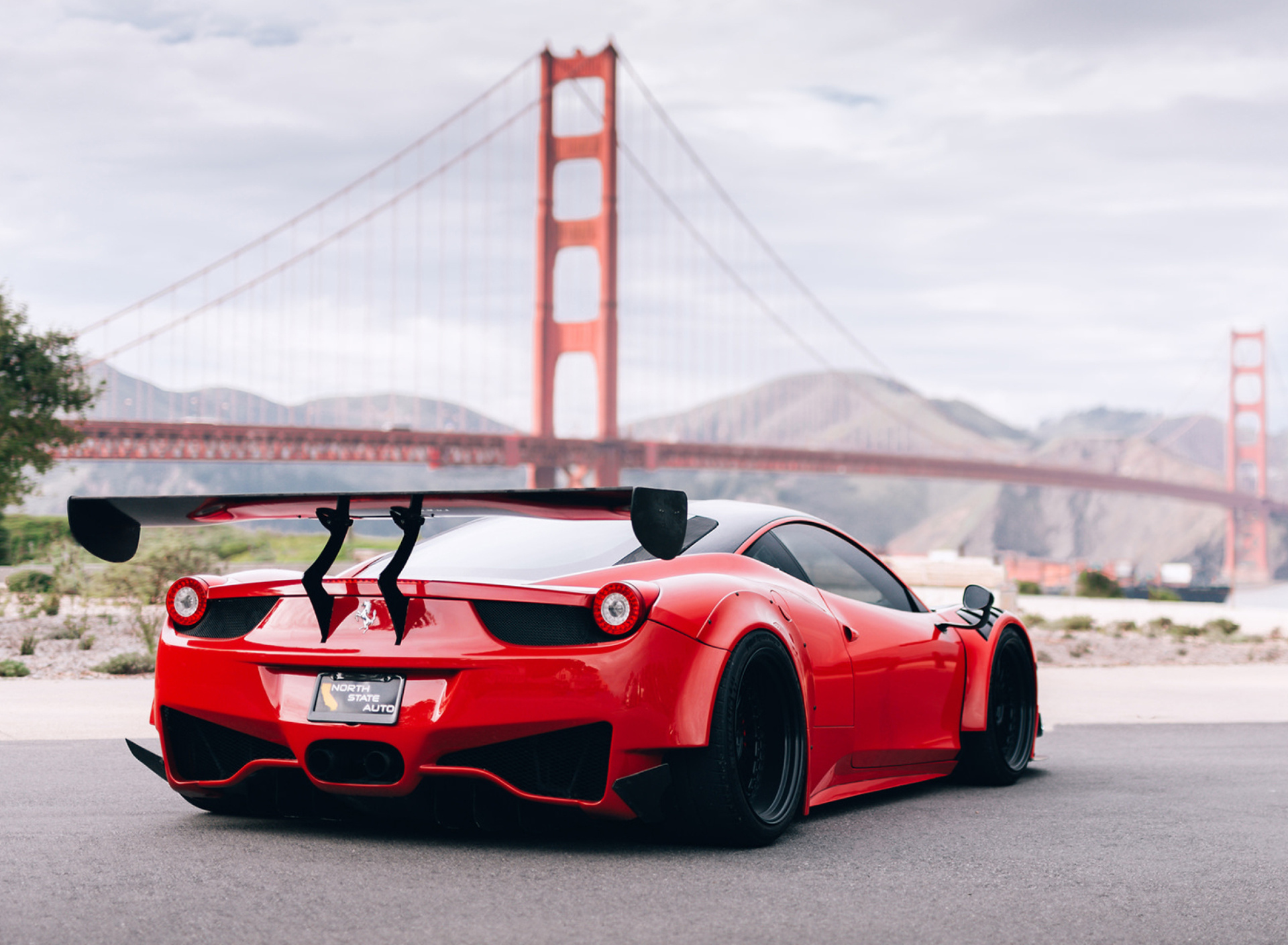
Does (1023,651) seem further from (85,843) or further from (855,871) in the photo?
(85,843)

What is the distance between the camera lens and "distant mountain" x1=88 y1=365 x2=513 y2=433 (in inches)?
1886

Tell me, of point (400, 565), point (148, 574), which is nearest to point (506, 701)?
point (400, 565)

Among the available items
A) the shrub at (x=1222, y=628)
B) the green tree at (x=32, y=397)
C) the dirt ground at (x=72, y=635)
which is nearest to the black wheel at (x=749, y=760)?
the dirt ground at (x=72, y=635)

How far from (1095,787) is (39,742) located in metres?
4.66

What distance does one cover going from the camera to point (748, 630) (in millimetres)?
4137

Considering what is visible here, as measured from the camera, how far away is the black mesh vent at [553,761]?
389cm

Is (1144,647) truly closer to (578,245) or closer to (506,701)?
(506,701)

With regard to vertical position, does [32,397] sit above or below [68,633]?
above

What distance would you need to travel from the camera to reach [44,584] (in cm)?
1622

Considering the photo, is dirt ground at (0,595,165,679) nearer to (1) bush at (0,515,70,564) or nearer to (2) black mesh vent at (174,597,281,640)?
(1) bush at (0,515,70,564)

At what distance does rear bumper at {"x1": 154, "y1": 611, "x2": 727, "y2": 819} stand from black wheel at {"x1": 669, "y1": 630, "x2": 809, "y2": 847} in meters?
0.08

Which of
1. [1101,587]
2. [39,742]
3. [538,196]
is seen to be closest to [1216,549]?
[538,196]

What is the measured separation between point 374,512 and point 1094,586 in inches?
1422

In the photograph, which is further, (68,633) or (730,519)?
(68,633)
